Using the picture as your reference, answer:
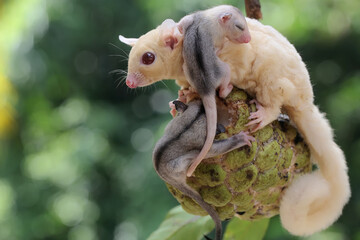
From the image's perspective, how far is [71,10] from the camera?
13.9 ft

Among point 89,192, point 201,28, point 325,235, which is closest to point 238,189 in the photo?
point 201,28

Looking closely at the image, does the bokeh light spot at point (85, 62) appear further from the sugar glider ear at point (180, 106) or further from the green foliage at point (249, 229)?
the sugar glider ear at point (180, 106)

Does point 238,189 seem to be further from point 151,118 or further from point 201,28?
point 151,118

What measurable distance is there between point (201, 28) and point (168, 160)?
207 millimetres

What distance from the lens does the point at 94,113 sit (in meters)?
4.09

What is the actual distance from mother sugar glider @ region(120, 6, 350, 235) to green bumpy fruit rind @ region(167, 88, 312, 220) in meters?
0.03

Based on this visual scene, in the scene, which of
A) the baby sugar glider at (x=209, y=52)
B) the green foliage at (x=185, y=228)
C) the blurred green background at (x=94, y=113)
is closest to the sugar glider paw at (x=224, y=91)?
the baby sugar glider at (x=209, y=52)

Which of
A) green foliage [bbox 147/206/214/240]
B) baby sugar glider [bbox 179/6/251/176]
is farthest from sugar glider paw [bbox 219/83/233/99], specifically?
green foliage [bbox 147/206/214/240]

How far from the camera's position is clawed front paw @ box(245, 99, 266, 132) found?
80cm

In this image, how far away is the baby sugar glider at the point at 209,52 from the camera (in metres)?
0.75

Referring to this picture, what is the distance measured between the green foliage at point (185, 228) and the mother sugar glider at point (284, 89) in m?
0.19

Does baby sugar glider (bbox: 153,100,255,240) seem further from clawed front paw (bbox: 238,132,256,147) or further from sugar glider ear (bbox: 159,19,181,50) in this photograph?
sugar glider ear (bbox: 159,19,181,50)

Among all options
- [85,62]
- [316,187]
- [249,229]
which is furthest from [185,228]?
[85,62]

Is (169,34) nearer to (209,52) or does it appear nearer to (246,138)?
(209,52)
